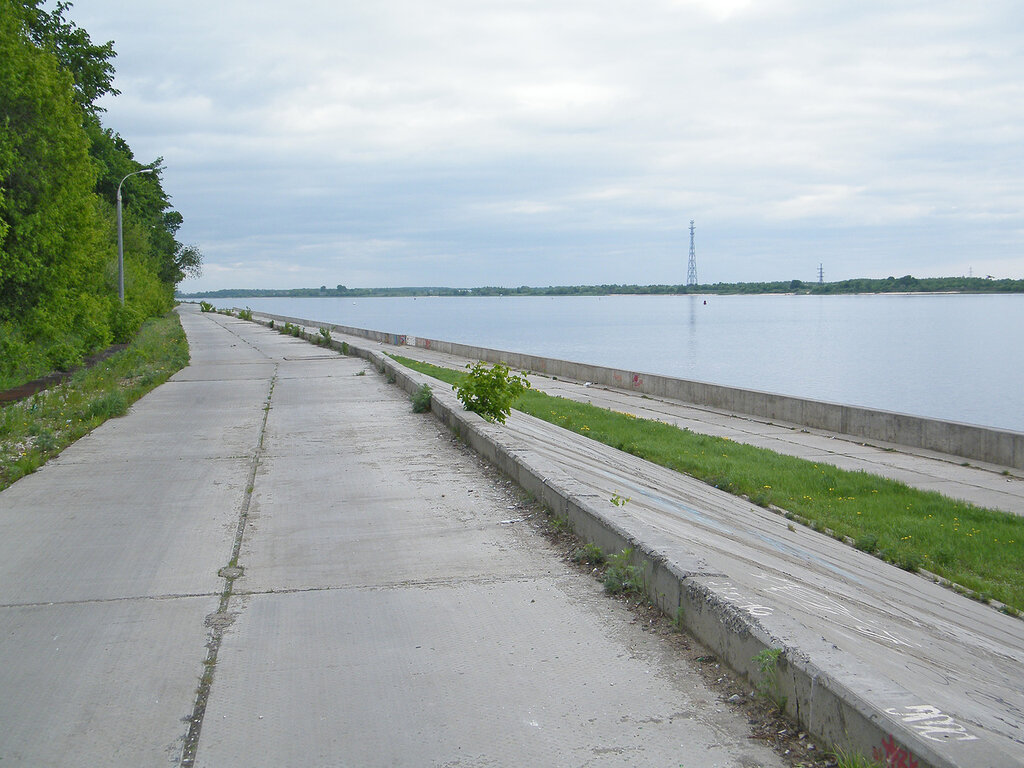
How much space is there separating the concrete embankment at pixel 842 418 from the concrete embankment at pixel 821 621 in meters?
6.57

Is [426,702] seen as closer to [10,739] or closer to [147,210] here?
[10,739]

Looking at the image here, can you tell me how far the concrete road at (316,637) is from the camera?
363cm

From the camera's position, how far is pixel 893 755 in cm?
305

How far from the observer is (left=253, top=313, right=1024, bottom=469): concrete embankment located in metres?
14.4

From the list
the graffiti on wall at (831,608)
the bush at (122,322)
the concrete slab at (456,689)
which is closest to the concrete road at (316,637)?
the concrete slab at (456,689)

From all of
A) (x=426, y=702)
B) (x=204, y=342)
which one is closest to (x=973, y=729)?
(x=426, y=702)

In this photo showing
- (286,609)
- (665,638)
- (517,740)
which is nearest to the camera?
(517,740)

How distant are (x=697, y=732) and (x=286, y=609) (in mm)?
2568

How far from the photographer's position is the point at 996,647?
236 inches

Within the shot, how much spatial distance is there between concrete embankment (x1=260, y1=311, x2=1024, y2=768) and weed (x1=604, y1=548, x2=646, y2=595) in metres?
0.08

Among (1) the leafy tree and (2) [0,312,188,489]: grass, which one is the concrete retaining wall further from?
(1) the leafy tree

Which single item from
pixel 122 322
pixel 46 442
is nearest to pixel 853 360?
pixel 122 322

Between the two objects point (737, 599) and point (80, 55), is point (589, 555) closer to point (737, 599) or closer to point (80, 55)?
point (737, 599)

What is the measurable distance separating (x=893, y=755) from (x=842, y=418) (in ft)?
51.9
